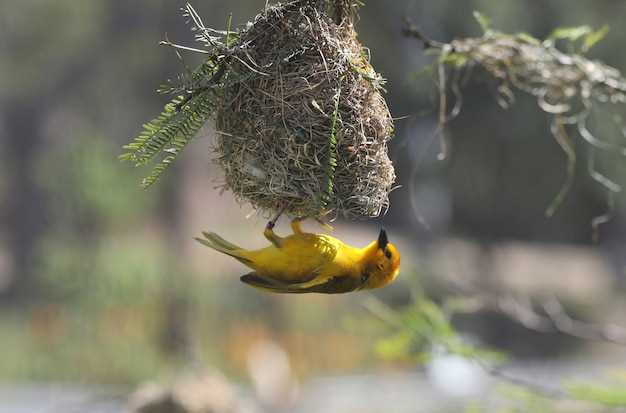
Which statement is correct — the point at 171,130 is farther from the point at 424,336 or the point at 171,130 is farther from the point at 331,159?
the point at 424,336

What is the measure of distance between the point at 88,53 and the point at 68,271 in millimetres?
6438

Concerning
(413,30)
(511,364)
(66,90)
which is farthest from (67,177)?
(413,30)

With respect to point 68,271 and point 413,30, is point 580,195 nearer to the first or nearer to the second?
point 68,271

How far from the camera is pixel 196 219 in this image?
15.4 m

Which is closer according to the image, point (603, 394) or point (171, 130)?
point (171, 130)

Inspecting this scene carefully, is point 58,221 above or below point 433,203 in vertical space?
below

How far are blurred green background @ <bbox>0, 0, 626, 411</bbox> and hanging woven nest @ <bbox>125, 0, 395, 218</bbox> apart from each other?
16.6 ft

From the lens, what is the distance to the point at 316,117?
90.6 inches

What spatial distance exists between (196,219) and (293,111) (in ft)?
43.5

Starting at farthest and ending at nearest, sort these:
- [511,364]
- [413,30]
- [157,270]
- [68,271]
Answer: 1. [511,364]
2. [157,270]
3. [68,271]
4. [413,30]

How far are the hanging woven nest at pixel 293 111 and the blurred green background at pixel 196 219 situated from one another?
5061 mm

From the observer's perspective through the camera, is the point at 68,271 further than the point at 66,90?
No

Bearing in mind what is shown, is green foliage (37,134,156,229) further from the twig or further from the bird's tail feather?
the bird's tail feather

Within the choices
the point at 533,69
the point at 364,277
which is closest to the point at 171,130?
the point at 364,277
